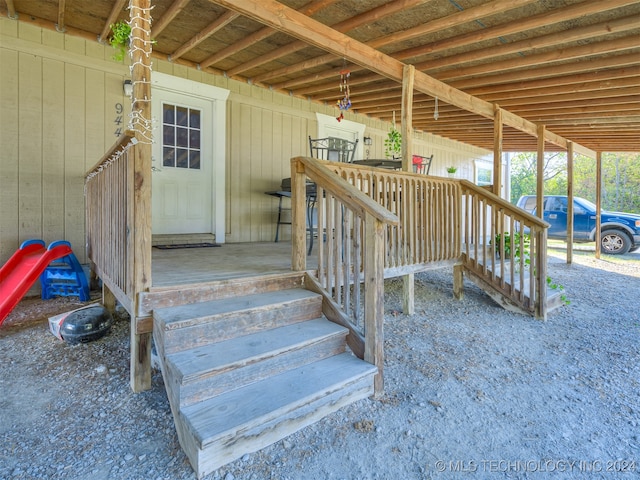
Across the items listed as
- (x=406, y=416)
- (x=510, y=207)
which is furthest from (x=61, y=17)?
(x=510, y=207)

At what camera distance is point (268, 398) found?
1826 mm

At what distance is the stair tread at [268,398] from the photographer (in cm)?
161

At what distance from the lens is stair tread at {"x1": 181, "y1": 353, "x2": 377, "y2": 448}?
1.61 m

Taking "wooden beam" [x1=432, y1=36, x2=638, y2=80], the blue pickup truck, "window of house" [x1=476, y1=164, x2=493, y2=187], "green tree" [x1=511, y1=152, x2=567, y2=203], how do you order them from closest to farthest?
"wooden beam" [x1=432, y1=36, x2=638, y2=80] → the blue pickup truck → "window of house" [x1=476, y1=164, x2=493, y2=187] → "green tree" [x1=511, y1=152, x2=567, y2=203]

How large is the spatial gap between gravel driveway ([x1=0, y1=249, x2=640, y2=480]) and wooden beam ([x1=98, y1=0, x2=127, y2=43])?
2.75 metres

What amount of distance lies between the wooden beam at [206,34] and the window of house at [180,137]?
583 millimetres

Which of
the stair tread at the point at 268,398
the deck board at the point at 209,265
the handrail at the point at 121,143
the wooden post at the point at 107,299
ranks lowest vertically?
the stair tread at the point at 268,398

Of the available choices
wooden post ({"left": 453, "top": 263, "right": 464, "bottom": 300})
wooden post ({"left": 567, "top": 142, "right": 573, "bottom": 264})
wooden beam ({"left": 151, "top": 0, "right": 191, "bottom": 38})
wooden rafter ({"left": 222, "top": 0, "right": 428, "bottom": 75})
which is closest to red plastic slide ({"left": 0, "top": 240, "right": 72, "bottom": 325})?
wooden beam ({"left": 151, "top": 0, "right": 191, "bottom": 38})

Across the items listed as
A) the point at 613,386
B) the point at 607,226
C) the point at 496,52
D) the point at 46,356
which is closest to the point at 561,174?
the point at 607,226

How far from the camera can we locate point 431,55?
4.36m

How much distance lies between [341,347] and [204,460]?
105 cm

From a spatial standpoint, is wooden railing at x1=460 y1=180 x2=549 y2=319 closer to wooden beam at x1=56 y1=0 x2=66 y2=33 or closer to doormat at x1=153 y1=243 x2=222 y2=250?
doormat at x1=153 y1=243 x2=222 y2=250

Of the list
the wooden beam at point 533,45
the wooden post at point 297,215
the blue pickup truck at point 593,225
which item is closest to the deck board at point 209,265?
the wooden post at point 297,215

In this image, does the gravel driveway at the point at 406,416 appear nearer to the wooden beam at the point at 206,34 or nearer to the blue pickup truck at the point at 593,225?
the wooden beam at the point at 206,34
